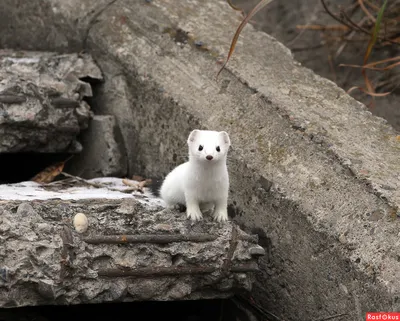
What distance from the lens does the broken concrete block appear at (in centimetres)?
425

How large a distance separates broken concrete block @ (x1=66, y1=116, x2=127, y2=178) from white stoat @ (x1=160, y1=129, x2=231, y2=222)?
0.74m

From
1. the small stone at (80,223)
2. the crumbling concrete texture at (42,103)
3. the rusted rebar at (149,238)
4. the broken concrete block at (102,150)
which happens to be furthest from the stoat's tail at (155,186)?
the small stone at (80,223)

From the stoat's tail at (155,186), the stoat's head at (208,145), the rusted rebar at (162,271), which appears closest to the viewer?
the rusted rebar at (162,271)

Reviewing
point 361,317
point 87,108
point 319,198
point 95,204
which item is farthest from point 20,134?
point 361,317

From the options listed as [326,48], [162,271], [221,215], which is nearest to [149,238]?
[162,271]

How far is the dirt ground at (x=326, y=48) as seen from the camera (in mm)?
5117

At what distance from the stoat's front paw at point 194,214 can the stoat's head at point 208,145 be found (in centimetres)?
21

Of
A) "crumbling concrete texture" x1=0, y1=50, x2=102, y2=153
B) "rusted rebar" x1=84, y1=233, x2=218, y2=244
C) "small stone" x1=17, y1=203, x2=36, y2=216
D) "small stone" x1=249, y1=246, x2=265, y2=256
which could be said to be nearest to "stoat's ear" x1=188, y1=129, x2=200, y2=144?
"rusted rebar" x1=84, y1=233, x2=218, y2=244

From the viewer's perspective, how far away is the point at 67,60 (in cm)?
432

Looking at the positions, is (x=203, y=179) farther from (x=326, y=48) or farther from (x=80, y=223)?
(x=326, y=48)

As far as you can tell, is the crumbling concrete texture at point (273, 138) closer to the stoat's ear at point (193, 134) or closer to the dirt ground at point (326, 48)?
the stoat's ear at point (193, 134)

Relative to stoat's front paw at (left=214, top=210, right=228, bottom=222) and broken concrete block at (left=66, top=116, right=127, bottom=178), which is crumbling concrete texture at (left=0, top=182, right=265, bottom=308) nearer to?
stoat's front paw at (left=214, top=210, right=228, bottom=222)

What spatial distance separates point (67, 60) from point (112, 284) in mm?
1582

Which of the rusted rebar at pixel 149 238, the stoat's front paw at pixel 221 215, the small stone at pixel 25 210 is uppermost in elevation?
the stoat's front paw at pixel 221 215
